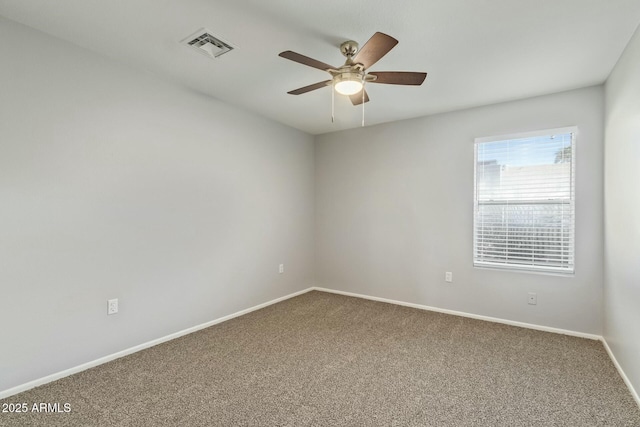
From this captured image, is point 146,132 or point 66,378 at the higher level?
point 146,132

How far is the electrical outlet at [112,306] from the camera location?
2.55 meters

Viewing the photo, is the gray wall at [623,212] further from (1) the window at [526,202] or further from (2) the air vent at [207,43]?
(2) the air vent at [207,43]

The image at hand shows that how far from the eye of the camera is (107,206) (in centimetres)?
A: 254

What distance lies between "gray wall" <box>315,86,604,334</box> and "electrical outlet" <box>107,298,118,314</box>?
9.40 ft

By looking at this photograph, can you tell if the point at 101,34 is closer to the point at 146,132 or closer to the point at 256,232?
the point at 146,132

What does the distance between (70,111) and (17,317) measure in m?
1.47

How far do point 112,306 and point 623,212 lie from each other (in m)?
4.00

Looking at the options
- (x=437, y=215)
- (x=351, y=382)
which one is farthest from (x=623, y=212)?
(x=351, y=382)

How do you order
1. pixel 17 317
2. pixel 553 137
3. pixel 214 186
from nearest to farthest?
1. pixel 17 317
2. pixel 553 137
3. pixel 214 186

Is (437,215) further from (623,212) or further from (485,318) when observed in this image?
(623,212)

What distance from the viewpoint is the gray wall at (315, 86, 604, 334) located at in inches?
120

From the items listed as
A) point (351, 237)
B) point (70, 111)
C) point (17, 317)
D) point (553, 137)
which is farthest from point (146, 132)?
point (553, 137)

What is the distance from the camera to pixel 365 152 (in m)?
4.42

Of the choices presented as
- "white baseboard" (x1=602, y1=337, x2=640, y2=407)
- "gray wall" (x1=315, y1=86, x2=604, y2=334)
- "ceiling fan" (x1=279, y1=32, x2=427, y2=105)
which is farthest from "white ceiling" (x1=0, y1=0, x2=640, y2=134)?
"white baseboard" (x1=602, y1=337, x2=640, y2=407)
